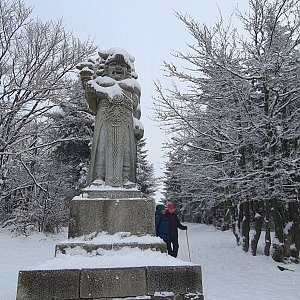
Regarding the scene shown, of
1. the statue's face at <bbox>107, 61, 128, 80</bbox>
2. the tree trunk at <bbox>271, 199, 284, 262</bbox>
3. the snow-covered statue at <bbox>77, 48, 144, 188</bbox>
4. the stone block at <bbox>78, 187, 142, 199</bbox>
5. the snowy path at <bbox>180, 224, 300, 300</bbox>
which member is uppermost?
the statue's face at <bbox>107, 61, 128, 80</bbox>

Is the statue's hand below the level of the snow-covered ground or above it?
above

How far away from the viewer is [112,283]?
396cm

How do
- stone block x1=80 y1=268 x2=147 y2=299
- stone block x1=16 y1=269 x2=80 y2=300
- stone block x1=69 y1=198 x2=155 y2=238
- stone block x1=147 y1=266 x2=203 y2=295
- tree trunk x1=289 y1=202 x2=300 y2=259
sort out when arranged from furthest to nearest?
tree trunk x1=289 y1=202 x2=300 y2=259 < stone block x1=69 y1=198 x2=155 y2=238 < stone block x1=147 y1=266 x2=203 y2=295 < stone block x1=80 y1=268 x2=147 y2=299 < stone block x1=16 y1=269 x2=80 y2=300

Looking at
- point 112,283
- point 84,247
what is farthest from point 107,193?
point 112,283

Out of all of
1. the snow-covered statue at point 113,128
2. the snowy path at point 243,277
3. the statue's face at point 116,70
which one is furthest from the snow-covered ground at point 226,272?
the statue's face at point 116,70

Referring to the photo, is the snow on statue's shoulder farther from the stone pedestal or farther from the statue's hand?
the stone pedestal

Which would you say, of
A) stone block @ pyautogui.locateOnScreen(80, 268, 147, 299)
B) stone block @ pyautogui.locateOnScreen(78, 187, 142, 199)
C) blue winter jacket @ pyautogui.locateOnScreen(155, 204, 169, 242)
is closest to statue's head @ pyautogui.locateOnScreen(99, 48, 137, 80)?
stone block @ pyautogui.locateOnScreen(78, 187, 142, 199)

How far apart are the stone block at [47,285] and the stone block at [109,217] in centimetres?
82

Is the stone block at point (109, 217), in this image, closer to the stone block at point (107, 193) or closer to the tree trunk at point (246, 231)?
the stone block at point (107, 193)

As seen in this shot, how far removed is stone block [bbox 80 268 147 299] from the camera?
3898mm

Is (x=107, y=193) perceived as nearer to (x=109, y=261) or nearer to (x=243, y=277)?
(x=109, y=261)

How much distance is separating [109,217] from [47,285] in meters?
1.22

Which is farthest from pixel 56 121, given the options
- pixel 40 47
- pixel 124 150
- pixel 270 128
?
pixel 124 150

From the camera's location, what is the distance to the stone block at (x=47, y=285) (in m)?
3.79
